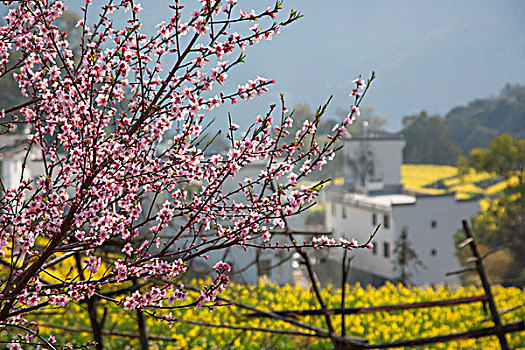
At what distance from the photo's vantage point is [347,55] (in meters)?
34.8

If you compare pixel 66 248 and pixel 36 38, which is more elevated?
pixel 36 38

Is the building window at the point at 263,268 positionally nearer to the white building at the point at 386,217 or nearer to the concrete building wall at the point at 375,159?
the white building at the point at 386,217

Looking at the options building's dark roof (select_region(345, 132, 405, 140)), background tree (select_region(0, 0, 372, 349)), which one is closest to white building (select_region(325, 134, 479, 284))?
building's dark roof (select_region(345, 132, 405, 140))

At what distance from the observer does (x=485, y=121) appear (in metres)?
28.3

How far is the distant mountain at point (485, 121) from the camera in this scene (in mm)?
26891

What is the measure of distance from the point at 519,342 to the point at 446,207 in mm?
14765

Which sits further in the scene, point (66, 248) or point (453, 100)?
point (453, 100)

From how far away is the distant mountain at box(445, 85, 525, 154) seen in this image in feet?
88.2

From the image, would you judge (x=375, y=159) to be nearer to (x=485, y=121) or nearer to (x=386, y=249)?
(x=386, y=249)

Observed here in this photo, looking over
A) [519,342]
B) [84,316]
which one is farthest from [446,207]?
[84,316]

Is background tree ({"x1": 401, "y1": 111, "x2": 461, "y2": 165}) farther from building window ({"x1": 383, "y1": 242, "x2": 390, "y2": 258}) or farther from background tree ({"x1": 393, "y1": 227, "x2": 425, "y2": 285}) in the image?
building window ({"x1": 383, "y1": 242, "x2": 390, "y2": 258})

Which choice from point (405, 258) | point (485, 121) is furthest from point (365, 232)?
point (485, 121)

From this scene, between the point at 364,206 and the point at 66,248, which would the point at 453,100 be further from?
the point at 66,248

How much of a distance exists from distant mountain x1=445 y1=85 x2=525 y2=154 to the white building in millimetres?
7995
